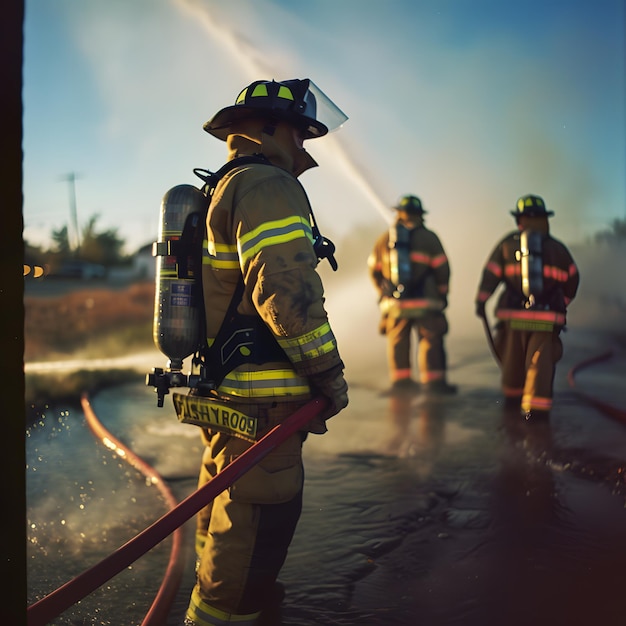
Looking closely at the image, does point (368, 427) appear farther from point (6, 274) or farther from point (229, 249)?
point (6, 274)

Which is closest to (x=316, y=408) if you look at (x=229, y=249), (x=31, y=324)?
(x=229, y=249)

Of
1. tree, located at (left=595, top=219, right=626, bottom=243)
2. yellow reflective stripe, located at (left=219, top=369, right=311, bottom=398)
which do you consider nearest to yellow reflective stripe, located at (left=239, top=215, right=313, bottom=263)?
yellow reflective stripe, located at (left=219, top=369, right=311, bottom=398)

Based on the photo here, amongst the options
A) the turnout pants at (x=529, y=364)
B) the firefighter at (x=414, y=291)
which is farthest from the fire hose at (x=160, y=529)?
the firefighter at (x=414, y=291)

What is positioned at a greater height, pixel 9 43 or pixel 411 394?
pixel 9 43

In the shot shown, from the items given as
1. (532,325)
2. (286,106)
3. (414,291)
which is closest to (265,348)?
(286,106)

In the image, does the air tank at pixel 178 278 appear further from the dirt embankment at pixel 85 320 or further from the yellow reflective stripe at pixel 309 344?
the dirt embankment at pixel 85 320

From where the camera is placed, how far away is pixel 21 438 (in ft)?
4.49

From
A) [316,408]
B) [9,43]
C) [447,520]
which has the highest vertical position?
[9,43]

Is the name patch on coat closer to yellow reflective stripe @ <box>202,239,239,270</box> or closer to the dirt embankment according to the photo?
yellow reflective stripe @ <box>202,239,239,270</box>

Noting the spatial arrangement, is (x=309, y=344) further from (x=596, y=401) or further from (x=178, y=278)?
(x=596, y=401)

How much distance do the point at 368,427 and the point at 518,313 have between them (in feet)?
4.85

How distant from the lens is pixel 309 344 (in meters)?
2.23

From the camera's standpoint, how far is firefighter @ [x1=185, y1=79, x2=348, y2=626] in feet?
7.20

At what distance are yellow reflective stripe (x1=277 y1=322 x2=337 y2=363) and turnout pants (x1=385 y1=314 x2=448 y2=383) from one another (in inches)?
194
